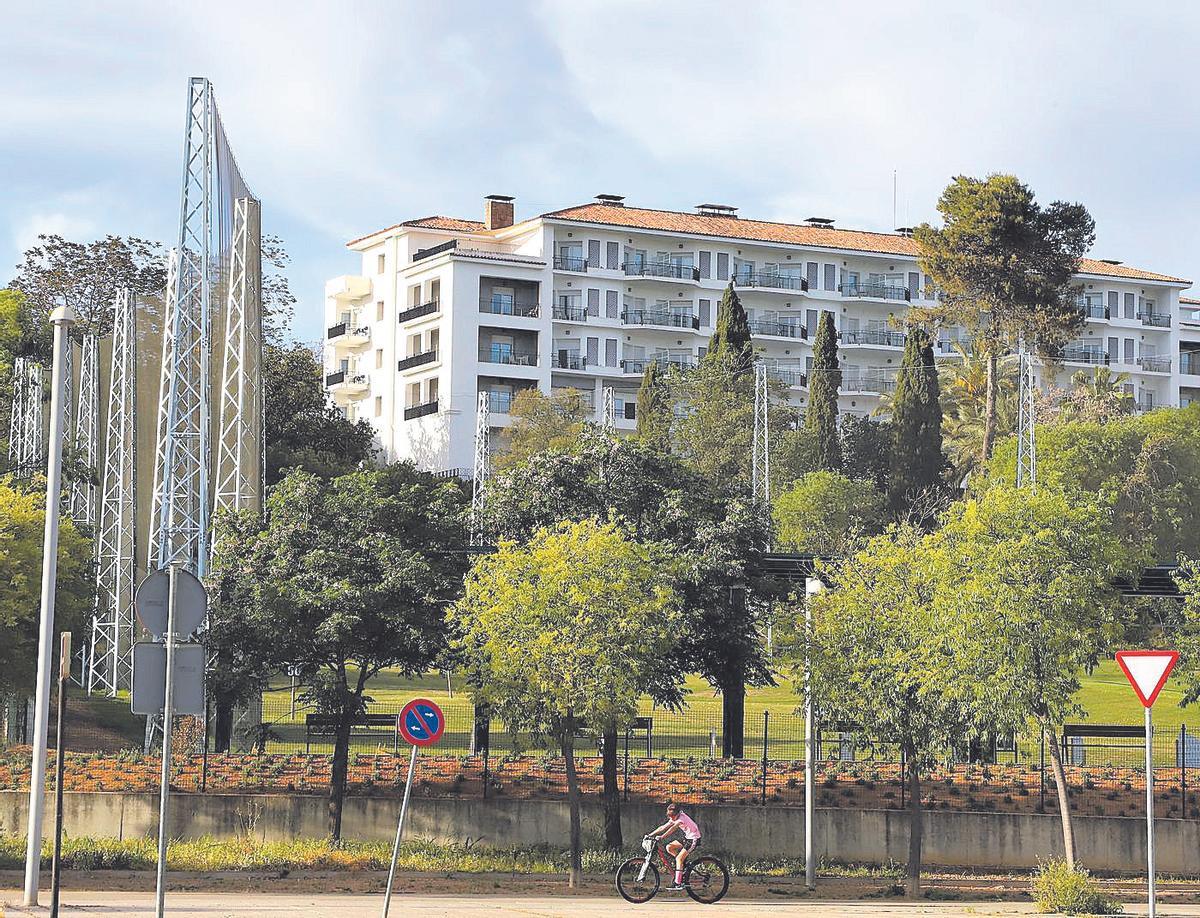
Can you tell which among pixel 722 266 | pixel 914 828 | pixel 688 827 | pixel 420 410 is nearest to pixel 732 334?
pixel 420 410

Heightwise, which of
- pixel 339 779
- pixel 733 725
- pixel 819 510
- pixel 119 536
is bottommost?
pixel 339 779

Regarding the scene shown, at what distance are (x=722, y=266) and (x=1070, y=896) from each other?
90409 millimetres

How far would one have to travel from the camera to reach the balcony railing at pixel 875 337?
116688 mm

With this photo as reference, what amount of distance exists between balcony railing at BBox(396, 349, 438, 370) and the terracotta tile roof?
1116cm

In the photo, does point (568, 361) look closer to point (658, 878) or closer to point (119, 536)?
point (119, 536)

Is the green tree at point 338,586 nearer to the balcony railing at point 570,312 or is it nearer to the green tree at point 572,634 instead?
the green tree at point 572,634

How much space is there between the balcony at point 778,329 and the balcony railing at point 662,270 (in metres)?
6.10

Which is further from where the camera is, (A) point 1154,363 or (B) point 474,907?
(A) point 1154,363

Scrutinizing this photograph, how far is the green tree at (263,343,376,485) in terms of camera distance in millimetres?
80938

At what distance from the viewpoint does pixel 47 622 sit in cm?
2091

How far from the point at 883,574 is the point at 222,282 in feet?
52.6

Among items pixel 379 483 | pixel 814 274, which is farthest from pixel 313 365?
pixel 379 483

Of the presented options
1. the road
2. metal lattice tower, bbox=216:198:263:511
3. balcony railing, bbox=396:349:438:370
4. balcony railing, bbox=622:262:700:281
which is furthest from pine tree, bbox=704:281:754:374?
the road

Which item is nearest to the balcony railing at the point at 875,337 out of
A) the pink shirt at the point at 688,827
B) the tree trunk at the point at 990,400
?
the tree trunk at the point at 990,400
